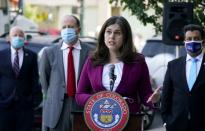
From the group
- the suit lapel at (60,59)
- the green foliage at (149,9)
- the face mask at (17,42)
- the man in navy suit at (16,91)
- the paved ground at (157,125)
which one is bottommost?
the paved ground at (157,125)

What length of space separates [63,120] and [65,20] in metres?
1.23

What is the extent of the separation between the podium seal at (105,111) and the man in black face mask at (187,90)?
160cm

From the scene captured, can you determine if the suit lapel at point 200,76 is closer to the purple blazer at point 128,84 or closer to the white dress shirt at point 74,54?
the purple blazer at point 128,84

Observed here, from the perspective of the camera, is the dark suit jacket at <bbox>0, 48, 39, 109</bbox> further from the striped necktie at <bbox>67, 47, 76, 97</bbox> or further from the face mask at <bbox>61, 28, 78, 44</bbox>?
the striped necktie at <bbox>67, 47, 76, 97</bbox>

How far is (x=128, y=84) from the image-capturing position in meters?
6.09

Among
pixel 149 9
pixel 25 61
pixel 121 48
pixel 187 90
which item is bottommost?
pixel 187 90

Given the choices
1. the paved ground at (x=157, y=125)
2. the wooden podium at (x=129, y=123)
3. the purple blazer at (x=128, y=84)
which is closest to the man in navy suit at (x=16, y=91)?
the purple blazer at (x=128, y=84)

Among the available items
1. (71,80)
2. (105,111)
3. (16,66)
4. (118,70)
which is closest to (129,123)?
(105,111)

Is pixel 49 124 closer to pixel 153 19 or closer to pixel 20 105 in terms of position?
pixel 20 105

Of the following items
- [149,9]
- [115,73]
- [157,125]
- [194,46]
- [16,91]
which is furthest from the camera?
[157,125]

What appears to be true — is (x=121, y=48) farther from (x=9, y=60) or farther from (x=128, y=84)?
(x=9, y=60)

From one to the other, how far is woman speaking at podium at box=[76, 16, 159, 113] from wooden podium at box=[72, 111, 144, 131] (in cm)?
27

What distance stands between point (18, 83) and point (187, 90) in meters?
3.46

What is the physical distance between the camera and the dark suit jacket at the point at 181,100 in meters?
7.22
